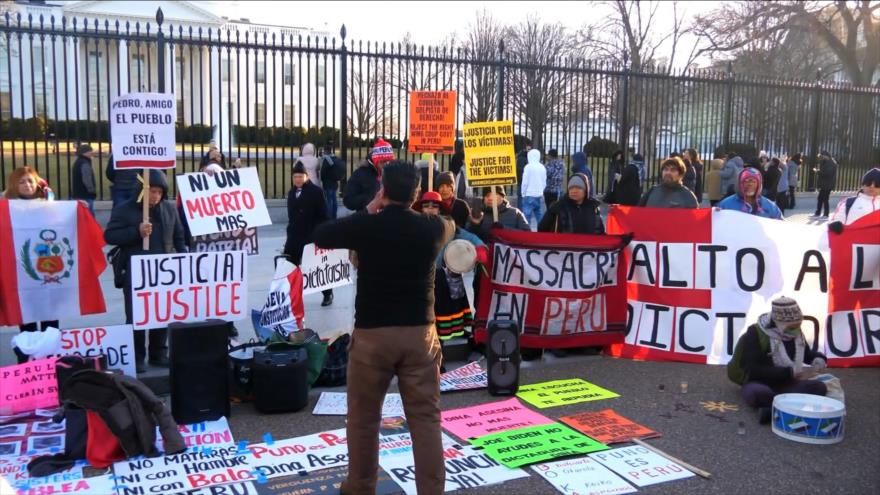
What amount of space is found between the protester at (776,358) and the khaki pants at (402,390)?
9.72 feet

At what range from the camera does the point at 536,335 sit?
24.4ft

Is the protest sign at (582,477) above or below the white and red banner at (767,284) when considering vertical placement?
below

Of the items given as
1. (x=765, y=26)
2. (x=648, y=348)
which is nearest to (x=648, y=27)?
(x=765, y=26)

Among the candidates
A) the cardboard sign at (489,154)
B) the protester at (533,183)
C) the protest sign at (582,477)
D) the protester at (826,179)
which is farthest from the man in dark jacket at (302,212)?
the protester at (826,179)

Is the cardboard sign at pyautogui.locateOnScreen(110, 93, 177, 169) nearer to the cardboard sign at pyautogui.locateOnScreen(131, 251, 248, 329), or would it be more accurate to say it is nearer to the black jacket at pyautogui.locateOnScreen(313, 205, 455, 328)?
the cardboard sign at pyautogui.locateOnScreen(131, 251, 248, 329)

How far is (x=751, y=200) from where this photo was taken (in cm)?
783

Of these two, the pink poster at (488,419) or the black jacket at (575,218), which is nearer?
the pink poster at (488,419)

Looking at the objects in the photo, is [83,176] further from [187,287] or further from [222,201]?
[187,287]

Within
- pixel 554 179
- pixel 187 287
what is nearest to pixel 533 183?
pixel 554 179

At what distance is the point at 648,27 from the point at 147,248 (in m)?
35.0

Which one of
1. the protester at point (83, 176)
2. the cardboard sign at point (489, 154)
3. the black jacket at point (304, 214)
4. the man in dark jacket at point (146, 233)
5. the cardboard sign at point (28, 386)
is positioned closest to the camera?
the cardboard sign at point (28, 386)

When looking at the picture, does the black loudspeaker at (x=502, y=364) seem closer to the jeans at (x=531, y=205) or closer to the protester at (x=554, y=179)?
the jeans at (x=531, y=205)

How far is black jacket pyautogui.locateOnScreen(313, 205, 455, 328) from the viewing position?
3982 mm

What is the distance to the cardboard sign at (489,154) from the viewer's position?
7.82 meters
